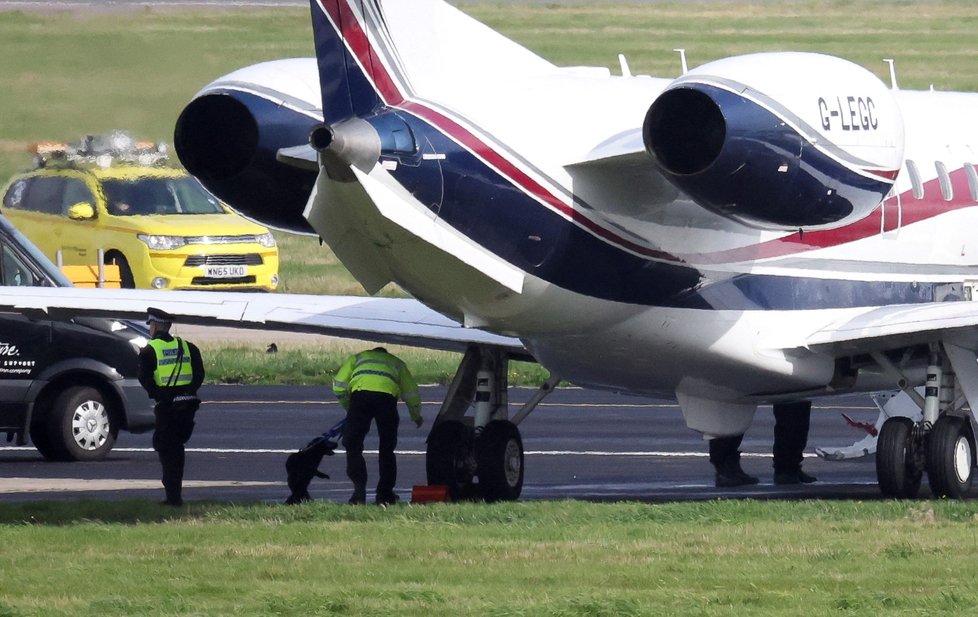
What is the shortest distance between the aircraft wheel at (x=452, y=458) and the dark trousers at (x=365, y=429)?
1.03 metres

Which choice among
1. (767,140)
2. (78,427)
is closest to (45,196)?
(78,427)

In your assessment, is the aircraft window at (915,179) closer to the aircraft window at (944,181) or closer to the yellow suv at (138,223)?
the aircraft window at (944,181)

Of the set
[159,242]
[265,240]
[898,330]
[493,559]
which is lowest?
[493,559]

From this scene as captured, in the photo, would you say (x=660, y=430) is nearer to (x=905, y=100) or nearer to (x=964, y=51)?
(x=905, y=100)

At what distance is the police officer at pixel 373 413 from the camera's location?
63.1ft

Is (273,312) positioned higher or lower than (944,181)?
lower

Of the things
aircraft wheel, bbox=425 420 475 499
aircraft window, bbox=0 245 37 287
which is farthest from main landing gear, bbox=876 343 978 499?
aircraft window, bbox=0 245 37 287

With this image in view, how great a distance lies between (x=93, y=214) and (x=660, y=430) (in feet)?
57.1

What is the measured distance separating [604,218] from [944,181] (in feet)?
19.3

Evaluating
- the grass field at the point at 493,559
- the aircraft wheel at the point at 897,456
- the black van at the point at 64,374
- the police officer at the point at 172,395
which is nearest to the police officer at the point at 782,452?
the aircraft wheel at the point at 897,456

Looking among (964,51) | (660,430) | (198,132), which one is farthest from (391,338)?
(964,51)

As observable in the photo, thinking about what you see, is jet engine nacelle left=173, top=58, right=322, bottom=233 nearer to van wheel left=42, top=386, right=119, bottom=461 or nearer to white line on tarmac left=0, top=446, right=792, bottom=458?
van wheel left=42, top=386, right=119, bottom=461

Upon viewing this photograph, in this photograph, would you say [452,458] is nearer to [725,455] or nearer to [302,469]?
[302,469]

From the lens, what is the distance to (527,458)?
24.3 metres
